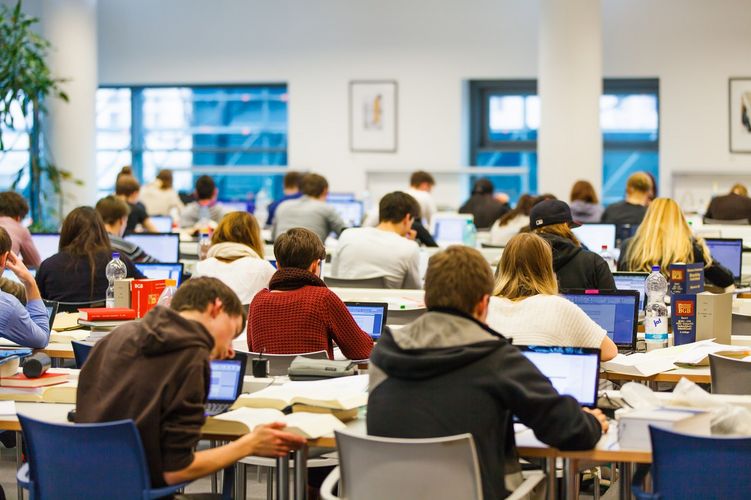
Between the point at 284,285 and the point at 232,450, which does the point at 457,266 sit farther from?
the point at 284,285

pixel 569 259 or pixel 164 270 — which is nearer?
pixel 569 259

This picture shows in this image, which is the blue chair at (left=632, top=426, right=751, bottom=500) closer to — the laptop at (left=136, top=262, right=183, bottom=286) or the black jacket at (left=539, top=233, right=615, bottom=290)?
the black jacket at (left=539, top=233, right=615, bottom=290)

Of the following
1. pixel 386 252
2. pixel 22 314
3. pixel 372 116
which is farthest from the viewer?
pixel 372 116

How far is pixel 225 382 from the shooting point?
139 inches

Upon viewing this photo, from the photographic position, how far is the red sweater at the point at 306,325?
14.7ft

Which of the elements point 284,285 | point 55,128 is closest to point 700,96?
point 55,128

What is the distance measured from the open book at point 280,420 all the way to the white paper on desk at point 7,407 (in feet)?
2.29

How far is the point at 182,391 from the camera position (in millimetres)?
2814

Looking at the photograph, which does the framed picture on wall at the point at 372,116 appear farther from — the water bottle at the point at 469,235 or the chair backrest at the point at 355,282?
the chair backrest at the point at 355,282

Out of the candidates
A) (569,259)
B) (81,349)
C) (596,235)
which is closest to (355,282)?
(569,259)

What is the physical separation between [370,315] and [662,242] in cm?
183

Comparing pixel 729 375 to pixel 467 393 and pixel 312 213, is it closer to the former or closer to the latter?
pixel 467 393

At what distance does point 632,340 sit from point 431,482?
2.08 meters

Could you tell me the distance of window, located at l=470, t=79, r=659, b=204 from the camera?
44.0ft
